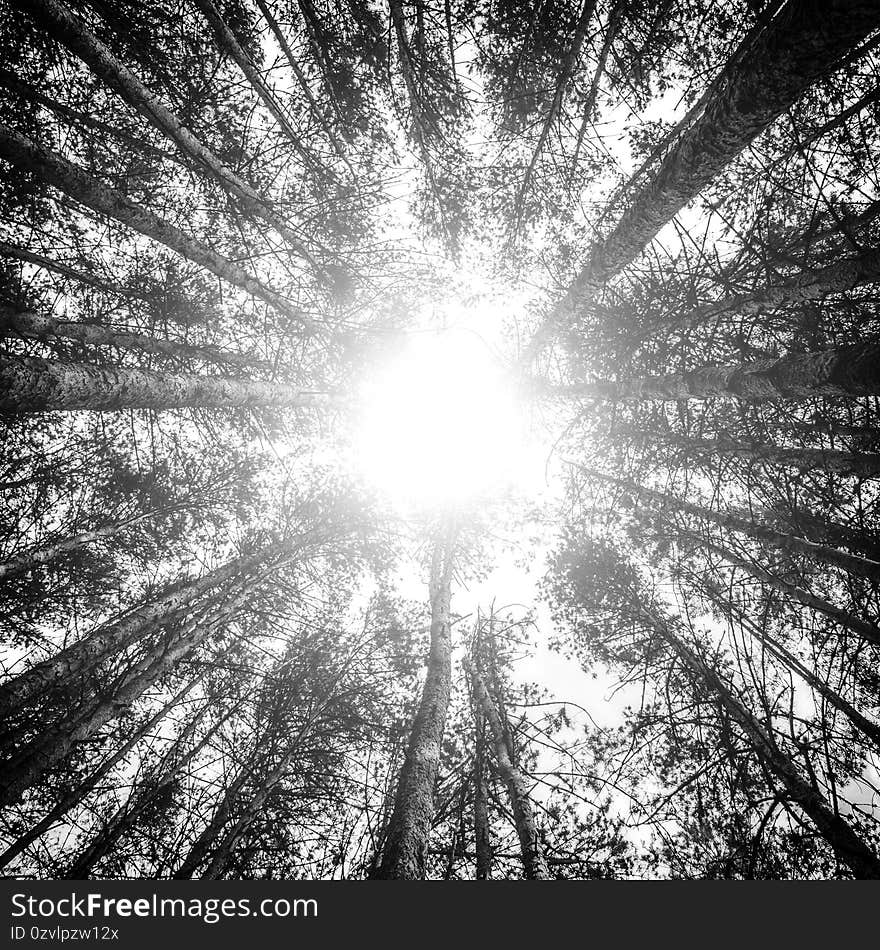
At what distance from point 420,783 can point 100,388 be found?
4.28 meters

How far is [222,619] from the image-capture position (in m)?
5.57

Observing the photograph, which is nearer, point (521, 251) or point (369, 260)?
point (369, 260)

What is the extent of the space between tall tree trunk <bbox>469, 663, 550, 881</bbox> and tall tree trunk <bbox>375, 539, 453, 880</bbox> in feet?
1.84

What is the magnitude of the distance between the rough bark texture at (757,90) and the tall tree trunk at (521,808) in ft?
15.0

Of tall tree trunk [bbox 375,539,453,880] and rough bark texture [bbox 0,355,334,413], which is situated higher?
rough bark texture [bbox 0,355,334,413]

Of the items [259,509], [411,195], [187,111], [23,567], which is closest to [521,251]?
[411,195]

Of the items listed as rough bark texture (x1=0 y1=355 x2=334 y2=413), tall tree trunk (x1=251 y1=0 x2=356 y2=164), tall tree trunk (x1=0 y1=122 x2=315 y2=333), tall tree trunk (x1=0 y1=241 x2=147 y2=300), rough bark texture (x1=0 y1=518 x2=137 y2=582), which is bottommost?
rough bark texture (x1=0 y1=355 x2=334 y2=413)

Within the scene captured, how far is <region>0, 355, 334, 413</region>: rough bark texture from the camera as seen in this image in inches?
111

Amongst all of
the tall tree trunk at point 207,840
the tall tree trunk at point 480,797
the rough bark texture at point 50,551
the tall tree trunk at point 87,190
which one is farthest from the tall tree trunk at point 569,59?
the rough bark texture at point 50,551

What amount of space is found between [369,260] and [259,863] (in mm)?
8112

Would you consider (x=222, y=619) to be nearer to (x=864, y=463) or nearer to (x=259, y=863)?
(x=259, y=863)

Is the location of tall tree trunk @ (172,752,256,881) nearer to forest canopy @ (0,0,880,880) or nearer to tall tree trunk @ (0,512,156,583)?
forest canopy @ (0,0,880,880)

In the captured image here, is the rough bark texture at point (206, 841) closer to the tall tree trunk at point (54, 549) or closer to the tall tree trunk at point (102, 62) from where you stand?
the tall tree trunk at point (54, 549)

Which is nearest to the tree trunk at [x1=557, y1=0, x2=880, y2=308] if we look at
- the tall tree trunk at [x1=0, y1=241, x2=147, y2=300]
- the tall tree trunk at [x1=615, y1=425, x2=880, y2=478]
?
the tall tree trunk at [x1=615, y1=425, x2=880, y2=478]
